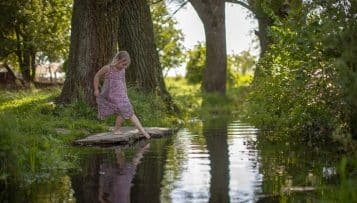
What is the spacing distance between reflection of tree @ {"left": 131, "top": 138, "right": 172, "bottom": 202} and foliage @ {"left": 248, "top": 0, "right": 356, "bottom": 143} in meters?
2.23

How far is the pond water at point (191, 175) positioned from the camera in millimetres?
7707

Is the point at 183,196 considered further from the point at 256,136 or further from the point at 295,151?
the point at 256,136

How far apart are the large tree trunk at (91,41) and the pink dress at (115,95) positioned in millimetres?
2358

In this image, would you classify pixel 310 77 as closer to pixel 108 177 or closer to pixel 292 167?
pixel 292 167

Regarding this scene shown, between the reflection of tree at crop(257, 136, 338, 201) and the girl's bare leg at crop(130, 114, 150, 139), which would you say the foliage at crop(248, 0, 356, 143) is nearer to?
the reflection of tree at crop(257, 136, 338, 201)

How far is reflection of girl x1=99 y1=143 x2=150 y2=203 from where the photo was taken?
7.69 m

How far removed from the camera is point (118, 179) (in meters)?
8.88

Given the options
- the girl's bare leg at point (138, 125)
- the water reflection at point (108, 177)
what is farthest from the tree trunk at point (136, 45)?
the water reflection at point (108, 177)

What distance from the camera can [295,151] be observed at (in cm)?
1142

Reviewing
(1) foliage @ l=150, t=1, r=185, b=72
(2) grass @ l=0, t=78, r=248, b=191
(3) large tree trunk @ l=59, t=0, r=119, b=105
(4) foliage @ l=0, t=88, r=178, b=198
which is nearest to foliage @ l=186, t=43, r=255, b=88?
(1) foliage @ l=150, t=1, r=185, b=72

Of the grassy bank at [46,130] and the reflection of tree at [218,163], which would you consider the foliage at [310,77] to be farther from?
the grassy bank at [46,130]

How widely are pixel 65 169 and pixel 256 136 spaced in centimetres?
615

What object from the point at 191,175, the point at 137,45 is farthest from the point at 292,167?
the point at 137,45

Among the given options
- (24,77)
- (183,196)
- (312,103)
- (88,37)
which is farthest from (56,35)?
(183,196)
